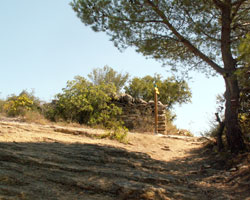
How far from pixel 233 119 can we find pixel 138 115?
5.30 meters

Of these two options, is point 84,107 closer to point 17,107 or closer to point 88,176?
point 17,107

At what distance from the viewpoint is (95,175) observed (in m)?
3.24

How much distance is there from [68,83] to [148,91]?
338 inches

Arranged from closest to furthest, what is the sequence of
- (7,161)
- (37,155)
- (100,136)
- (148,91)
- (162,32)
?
(7,161), (37,155), (162,32), (100,136), (148,91)

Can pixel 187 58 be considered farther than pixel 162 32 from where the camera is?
Yes

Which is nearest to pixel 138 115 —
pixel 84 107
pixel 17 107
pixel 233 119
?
pixel 84 107

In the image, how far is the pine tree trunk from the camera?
4.86 metres

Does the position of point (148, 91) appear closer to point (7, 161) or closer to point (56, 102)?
point (56, 102)

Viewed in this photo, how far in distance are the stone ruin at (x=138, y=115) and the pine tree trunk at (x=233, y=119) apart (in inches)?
194

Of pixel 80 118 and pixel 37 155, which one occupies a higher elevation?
pixel 80 118

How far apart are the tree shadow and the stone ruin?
514 centimetres

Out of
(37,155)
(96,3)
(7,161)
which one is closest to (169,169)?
→ (37,155)

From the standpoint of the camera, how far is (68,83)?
947 cm

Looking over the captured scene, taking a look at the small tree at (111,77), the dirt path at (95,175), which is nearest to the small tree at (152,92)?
the small tree at (111,77)
